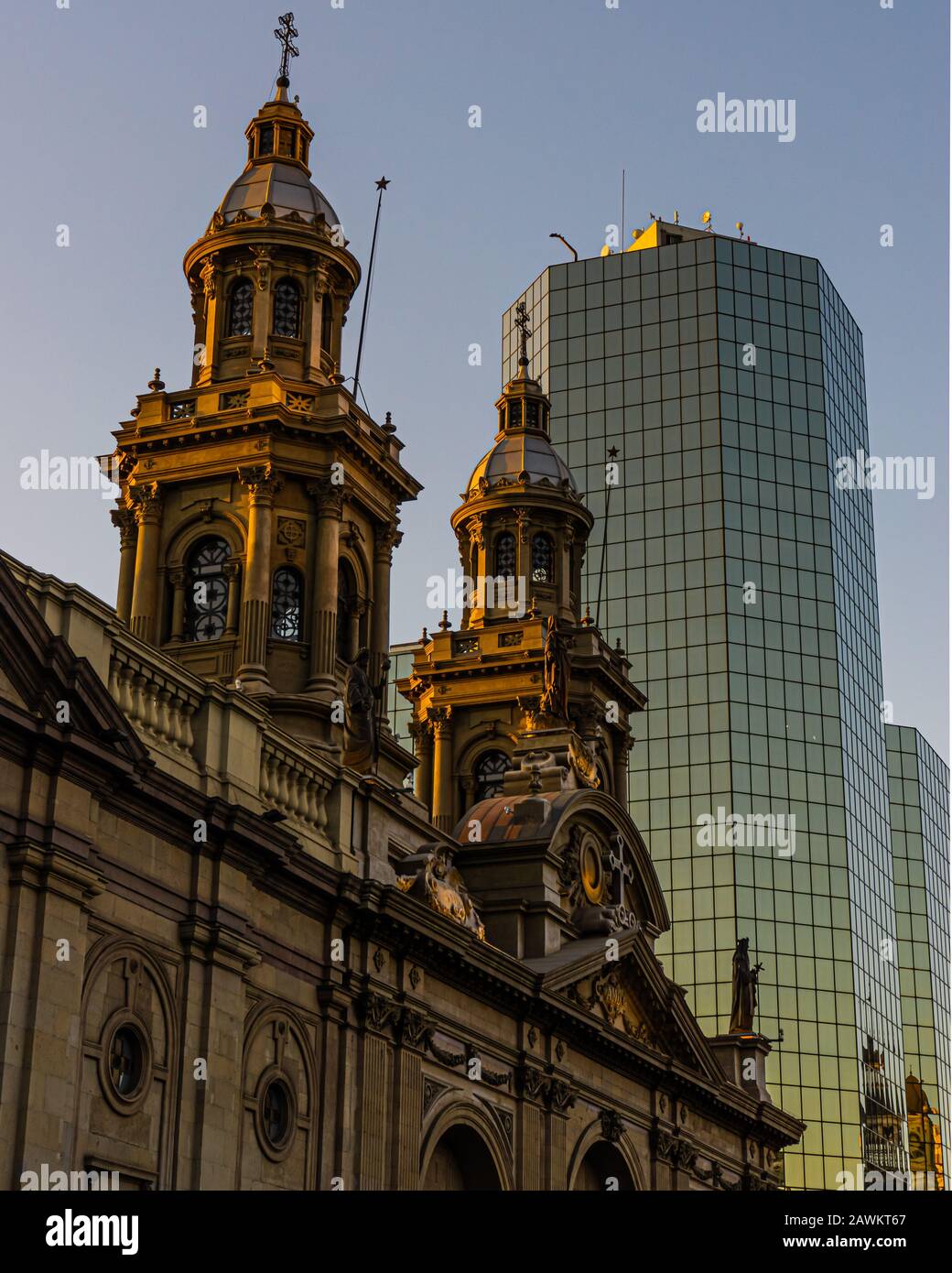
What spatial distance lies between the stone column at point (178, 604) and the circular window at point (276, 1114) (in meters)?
18.2

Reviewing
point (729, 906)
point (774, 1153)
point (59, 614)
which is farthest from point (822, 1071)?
point (59, 614)

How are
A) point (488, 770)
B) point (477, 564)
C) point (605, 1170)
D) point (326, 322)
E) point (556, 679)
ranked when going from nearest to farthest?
point (605, 1170)
point (556, 679)
point (326, 322)
point (488, 770)
point (477, 564)

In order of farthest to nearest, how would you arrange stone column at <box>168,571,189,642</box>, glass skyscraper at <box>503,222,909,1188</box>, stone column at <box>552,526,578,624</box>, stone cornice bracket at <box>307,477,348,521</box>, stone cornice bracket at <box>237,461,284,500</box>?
1. glass skyscraper at <box>503,222,909,1188</box>
2. stone column at <box>552,526,578,624</box>
3. stone cornice bracket at <box>307,477,348,521</box>
4. stone column at <box>168,571,189,642</box>
5. stone cornice bracket at <box>237,461,284,500</box>

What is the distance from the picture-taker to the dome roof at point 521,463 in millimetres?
71562

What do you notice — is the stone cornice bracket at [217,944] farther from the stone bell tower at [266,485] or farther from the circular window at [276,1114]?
the stone bell tower at [266,485]

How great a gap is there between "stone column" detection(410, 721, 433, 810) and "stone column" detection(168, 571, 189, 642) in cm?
1578

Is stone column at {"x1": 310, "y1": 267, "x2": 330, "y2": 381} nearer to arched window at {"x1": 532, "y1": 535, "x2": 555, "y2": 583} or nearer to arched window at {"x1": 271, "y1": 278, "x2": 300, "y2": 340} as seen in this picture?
arched window at {"x1": 271, "y1": 278, "x2": 300, "y2": 340}

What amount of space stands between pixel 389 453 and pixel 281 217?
702 centimetres

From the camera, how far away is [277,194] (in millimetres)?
56125

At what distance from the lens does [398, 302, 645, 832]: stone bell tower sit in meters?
66.1

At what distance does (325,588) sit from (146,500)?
538cm

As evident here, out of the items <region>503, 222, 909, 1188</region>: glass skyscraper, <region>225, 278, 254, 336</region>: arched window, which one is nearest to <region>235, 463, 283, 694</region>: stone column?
<region>225, 278, 254, 336</region>: arched window
